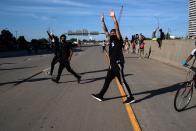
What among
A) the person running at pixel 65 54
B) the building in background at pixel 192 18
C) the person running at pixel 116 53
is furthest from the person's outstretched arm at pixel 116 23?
the building in background at pixel 192 18

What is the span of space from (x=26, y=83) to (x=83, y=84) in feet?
7.15

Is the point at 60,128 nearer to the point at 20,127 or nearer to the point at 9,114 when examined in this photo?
the point at 20,127

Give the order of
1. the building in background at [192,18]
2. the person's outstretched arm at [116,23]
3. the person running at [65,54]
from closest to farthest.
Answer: the person's outstretched arm at [116,23], the person running at [65,54], the building in background at [192,18]

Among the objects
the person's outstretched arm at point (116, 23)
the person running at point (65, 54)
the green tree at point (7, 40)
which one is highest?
the person's outstretched arm at point (116, 23)

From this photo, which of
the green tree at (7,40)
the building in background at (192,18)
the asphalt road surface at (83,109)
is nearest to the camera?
the asphalt road surface at (83,109)

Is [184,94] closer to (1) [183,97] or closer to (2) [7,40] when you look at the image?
(1) [183,97]

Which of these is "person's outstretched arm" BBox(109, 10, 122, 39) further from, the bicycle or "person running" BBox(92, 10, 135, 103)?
the bicycle

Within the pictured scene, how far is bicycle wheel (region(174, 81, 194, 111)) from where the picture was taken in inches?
323

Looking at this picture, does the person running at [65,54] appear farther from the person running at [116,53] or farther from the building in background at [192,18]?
the building in background at [192,18]

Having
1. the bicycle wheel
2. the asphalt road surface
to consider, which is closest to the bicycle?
the bicycle wheel

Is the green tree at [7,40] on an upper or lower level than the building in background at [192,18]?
lower

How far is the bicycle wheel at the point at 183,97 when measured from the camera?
8195 mm

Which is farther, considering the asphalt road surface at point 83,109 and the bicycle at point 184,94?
the bicycle at point 184,94

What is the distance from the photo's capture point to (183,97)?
838 cm
